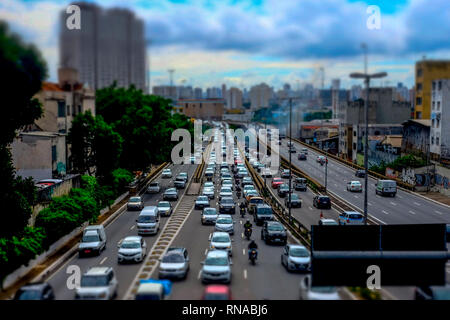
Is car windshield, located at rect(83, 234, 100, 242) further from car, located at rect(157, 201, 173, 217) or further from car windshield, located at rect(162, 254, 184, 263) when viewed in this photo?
car, located at rect(157, 201, 173, 217)

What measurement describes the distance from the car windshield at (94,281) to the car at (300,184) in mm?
38609

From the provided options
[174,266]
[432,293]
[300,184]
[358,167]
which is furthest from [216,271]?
[358,167]

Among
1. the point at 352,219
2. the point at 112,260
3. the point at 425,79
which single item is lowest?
the point at 112,260

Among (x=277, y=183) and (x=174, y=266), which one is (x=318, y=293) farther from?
(x=277, y=183)

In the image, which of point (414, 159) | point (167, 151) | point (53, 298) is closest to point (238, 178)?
point (167, 151)

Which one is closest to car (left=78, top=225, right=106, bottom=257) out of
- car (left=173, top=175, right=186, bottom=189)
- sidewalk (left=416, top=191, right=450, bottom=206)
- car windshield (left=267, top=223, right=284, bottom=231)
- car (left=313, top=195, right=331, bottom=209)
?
car windshield (left=267, top=223, right=284, bottom=231)

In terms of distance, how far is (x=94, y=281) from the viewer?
64.9ft

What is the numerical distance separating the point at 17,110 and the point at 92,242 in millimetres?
7456

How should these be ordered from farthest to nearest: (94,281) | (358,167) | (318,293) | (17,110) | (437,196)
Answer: (358,167)
(437,196)
(17,110)
(94,281)
(318,293)

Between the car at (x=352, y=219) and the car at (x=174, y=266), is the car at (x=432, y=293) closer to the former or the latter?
the car at (x=174, y=266)

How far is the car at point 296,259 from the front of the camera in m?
23.8

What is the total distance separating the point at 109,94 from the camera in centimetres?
8062

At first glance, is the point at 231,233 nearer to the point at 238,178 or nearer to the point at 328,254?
the point at 328,254
